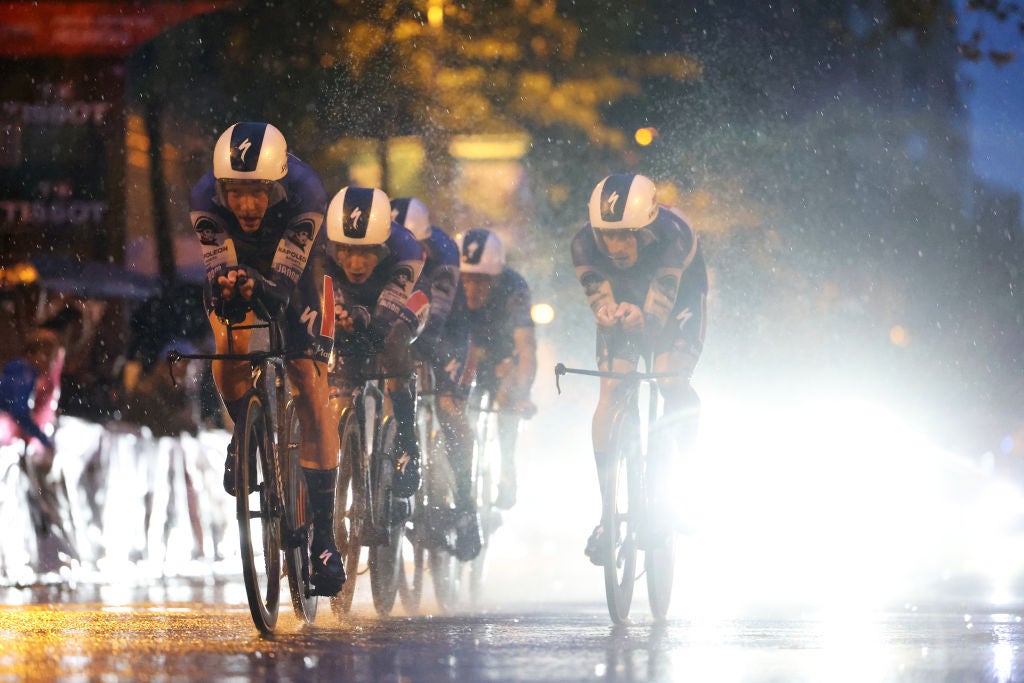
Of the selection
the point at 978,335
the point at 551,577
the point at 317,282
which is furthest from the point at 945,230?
the point at 317,282

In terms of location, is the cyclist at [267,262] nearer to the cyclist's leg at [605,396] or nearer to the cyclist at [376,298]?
the cyclist at [376,298]

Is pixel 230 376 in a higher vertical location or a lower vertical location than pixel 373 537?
higher

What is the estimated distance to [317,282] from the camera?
34.1 feet

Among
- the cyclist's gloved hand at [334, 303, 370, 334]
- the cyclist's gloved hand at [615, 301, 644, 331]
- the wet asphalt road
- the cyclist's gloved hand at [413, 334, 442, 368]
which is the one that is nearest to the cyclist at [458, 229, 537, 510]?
the cyclist's gloved hand at [413, 334, 442, 368]

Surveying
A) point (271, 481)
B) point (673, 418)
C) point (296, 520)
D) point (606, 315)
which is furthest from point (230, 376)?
point (673, 418)

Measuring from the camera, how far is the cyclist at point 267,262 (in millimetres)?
9656

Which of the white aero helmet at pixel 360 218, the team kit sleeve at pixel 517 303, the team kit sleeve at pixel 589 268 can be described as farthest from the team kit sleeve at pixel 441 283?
the team kit sleeve at pixel 589 268

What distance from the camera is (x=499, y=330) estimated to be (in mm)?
16219

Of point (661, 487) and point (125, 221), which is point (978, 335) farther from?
point (661, 487)

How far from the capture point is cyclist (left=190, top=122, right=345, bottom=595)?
9.66 m

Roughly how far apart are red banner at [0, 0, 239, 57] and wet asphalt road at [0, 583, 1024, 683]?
1833 cm

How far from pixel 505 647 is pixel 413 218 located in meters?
5.51

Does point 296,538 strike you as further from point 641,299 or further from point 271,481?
point 641,299

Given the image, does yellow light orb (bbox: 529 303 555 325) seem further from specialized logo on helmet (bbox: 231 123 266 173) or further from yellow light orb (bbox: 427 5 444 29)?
specialized logo on helmet (bbox: 231 123 266 173)
